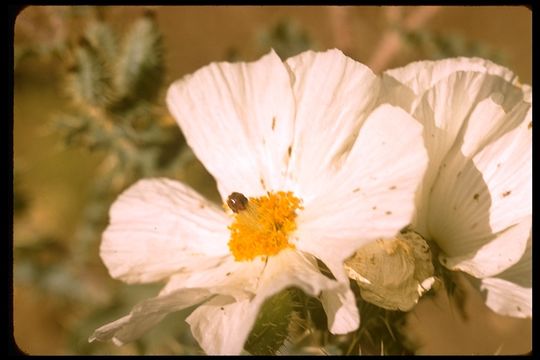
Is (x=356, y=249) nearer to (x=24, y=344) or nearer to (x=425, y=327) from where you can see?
(x=425, y=327)

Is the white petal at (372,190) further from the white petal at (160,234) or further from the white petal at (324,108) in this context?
the white petal at (160,234)

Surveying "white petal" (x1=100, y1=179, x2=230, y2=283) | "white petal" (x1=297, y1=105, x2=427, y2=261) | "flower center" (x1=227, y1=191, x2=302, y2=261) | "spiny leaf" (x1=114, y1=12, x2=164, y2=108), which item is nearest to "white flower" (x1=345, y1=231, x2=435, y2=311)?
"white petal" (x1=297, y1=105, x2=427, y2=261)

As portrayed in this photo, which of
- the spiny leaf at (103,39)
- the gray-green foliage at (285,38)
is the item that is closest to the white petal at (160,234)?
the spiny leaf at (103,39)

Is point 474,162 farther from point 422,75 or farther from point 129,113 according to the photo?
point 129,113

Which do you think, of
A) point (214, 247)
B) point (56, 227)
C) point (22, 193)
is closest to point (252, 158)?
point (214, 247)

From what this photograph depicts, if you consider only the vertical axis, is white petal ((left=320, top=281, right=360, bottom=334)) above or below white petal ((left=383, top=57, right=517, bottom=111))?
below

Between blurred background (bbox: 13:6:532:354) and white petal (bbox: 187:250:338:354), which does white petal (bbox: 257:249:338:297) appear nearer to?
white petal (bbox: 187:250:338:354)
